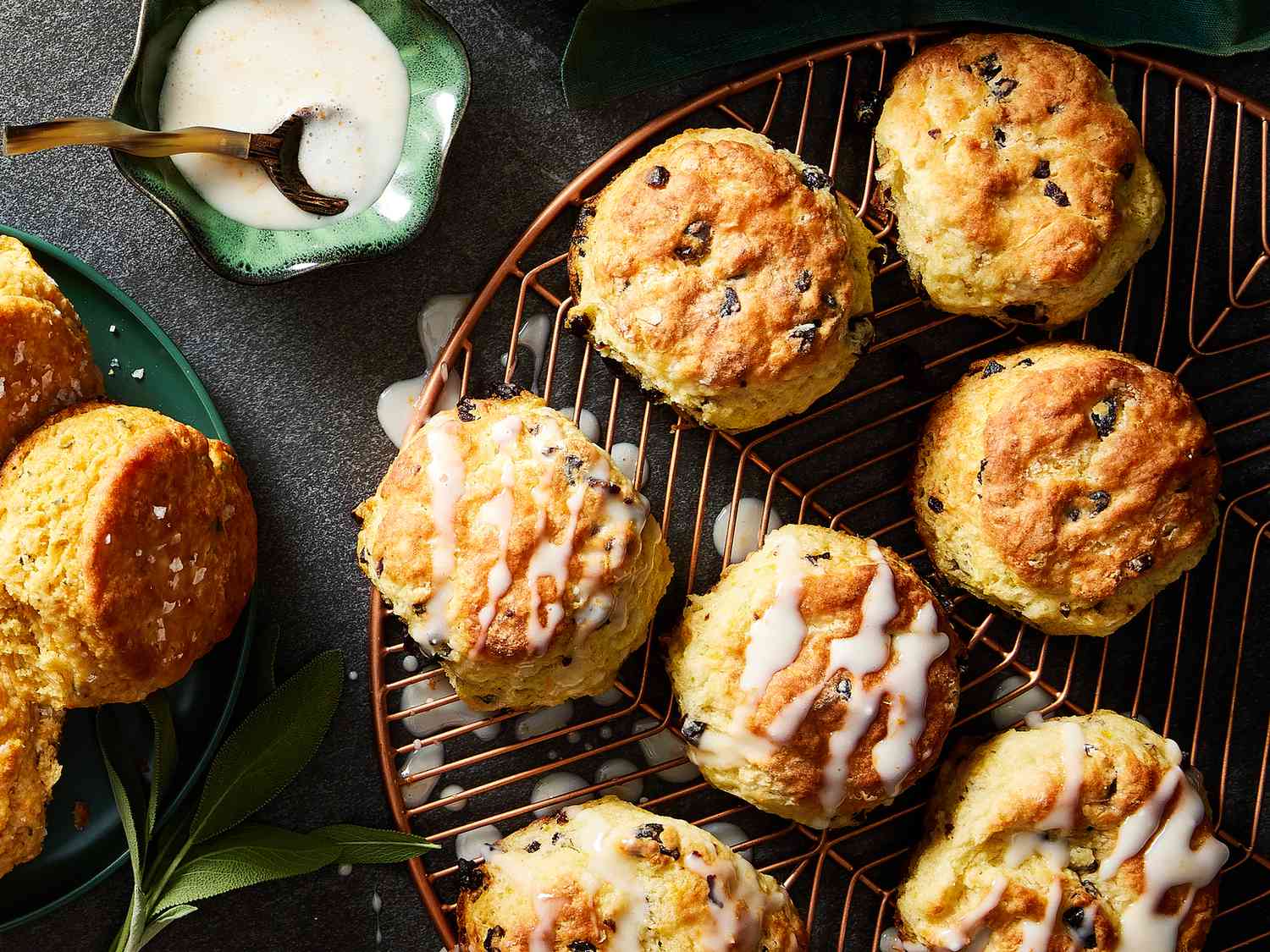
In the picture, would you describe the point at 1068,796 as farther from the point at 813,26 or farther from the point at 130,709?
the point at 130,709

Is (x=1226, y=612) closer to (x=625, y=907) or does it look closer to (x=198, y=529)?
(x=625, y=907)

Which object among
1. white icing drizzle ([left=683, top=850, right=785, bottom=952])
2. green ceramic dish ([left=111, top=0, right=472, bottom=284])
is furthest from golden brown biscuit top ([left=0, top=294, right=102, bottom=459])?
white icing drizzle ([left=683, top=850, right=785, bottom=952])

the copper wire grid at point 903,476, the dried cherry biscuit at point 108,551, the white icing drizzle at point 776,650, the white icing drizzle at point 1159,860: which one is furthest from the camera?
the copper wire grid at point 903,476

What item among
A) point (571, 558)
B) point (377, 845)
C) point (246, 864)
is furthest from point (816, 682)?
point (246, 864)

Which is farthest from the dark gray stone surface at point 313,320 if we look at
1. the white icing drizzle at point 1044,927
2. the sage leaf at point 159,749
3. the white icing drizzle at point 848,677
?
the white icing drizzle at point 1044,927

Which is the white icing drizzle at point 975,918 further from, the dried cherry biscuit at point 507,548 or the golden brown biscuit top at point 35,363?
Answer: the golden brown biscuit top at point 35,363

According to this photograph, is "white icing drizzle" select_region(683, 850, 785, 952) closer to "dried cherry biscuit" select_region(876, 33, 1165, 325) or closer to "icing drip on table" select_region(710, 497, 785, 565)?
"icing drip on table" select_region(710, 497, 785, 565)

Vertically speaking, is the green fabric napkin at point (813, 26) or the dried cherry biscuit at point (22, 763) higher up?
the green fabric napkin at point (813, 26)
